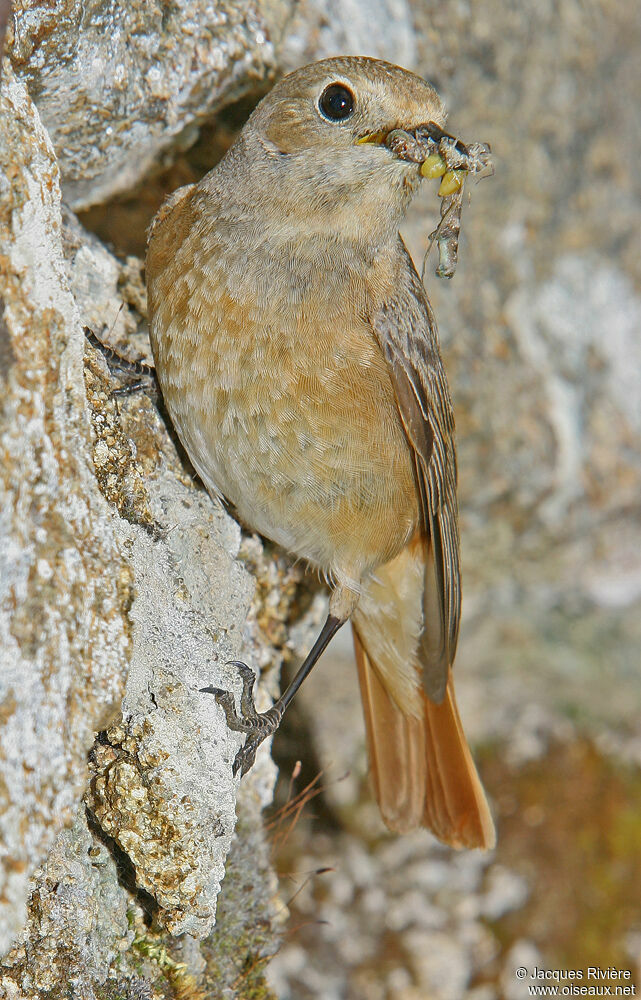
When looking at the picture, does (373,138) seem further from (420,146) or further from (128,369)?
(128,369)

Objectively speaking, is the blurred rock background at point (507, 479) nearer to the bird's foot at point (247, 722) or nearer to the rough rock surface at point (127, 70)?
the rough rock surface at point (127, 70)

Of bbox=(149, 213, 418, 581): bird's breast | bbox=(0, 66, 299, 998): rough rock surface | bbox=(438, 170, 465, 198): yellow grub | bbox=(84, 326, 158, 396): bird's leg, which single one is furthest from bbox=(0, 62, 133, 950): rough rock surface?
bbox=(438, 170, 465, 198): yellow grub

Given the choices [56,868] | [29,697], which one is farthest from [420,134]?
[56,868]

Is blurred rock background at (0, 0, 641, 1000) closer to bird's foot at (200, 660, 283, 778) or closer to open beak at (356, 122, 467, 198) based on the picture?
bird's foot at (200, 660, 283, 778)

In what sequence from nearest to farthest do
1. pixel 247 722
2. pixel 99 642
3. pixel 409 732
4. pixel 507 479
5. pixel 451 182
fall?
pixel 99 642 → pixel 451 182 → pixel 247 722 → pixel 409 732 → pixel 507 479

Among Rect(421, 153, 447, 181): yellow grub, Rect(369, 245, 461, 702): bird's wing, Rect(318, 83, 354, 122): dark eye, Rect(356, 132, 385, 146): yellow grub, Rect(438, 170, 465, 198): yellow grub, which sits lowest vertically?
Rect(369, 245, 461, 702): bird's wing

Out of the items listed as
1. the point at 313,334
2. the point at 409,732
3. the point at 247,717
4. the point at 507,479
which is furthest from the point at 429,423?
the point at 507,479
